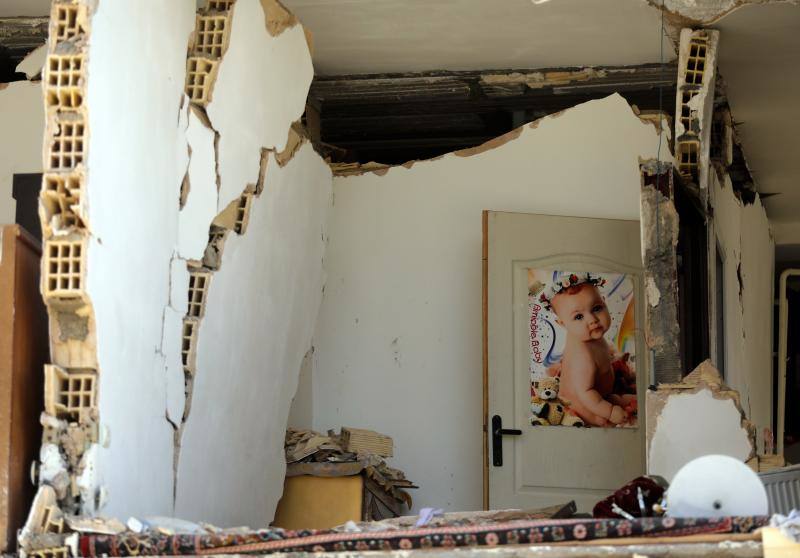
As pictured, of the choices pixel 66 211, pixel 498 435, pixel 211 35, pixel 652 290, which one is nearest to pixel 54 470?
pixel 66 211

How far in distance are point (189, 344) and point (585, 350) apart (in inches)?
105

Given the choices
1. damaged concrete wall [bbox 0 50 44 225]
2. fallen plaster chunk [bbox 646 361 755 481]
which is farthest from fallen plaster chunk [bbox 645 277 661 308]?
damaged concrete wall [bbox 0 50 44 225]

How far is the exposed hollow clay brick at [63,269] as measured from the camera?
3.71 metres

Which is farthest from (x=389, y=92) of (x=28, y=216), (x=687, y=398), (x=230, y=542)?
(x=230, y=542)

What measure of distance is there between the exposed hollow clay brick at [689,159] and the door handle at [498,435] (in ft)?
5.49

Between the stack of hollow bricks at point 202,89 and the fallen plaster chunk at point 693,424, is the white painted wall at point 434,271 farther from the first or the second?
the stack of hollow bricks at point 202,89

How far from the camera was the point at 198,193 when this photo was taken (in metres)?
4.78

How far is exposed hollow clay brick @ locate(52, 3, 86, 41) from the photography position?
12.6 feet

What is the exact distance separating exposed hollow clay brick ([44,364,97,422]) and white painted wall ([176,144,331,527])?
88cm

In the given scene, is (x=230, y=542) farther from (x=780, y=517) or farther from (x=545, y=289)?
(x=545, y=289)

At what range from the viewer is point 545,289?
6.64 m

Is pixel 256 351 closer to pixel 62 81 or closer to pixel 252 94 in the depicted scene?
pixel 252 94

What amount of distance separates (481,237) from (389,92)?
1.13 meters

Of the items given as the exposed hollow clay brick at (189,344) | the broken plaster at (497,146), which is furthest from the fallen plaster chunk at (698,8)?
the exposed hollow clay brick at (189,344)
